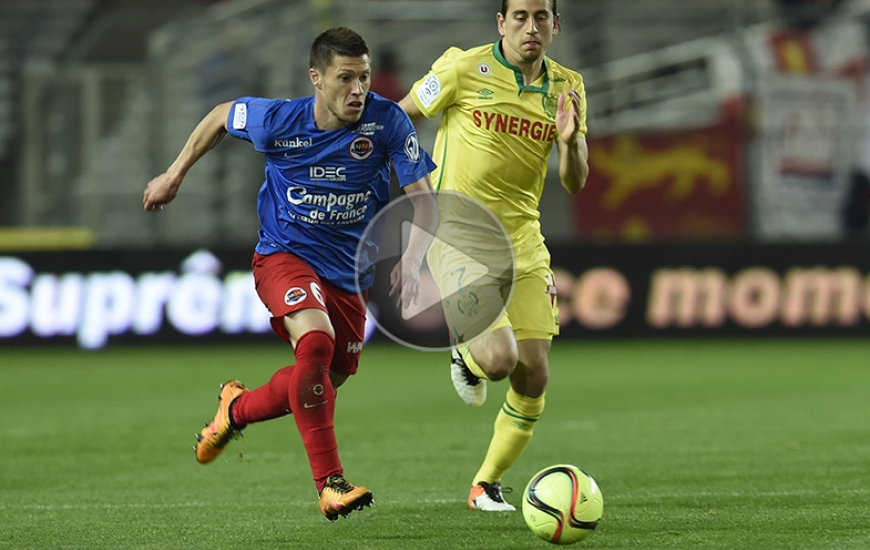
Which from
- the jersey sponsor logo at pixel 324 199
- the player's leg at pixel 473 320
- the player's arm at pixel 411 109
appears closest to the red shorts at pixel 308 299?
the jersey sponsor logo at pixel 324 199

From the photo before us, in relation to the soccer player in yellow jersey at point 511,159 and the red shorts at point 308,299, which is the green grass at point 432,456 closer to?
the soccer player in yellow jersey at point 511,159

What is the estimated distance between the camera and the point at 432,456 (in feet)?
26.6

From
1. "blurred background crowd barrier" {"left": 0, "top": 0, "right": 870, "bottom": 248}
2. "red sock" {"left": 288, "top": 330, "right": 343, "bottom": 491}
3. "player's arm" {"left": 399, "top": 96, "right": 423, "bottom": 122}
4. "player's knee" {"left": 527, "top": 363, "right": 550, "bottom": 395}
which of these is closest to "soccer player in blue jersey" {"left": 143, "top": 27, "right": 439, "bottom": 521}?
Result: "red sock" {"left": 288, "top": 330, "right": 343, "bottom": 491}

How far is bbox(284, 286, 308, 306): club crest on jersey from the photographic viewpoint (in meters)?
5.66

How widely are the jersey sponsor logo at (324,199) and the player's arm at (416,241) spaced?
0.85 feet

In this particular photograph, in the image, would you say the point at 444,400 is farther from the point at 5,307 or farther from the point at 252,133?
the point at 5,307

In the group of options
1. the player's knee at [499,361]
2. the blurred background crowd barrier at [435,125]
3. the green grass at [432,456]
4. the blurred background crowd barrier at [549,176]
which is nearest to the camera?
the green grass at [432,456]

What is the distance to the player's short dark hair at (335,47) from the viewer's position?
A: 5613mm

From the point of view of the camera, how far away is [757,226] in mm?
16703

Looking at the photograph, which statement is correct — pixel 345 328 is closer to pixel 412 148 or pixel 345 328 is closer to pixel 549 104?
pixel 412 148

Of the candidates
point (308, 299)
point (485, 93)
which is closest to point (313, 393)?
point (308, 299)

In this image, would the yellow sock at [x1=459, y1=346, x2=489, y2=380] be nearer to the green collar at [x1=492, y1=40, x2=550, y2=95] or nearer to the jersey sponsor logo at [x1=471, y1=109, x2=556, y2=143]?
the jersey sponsor logo at [x1=471, y1=109, x2=556, y2=143]

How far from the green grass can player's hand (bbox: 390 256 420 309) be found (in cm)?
100

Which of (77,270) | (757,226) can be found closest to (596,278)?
(757,226)
